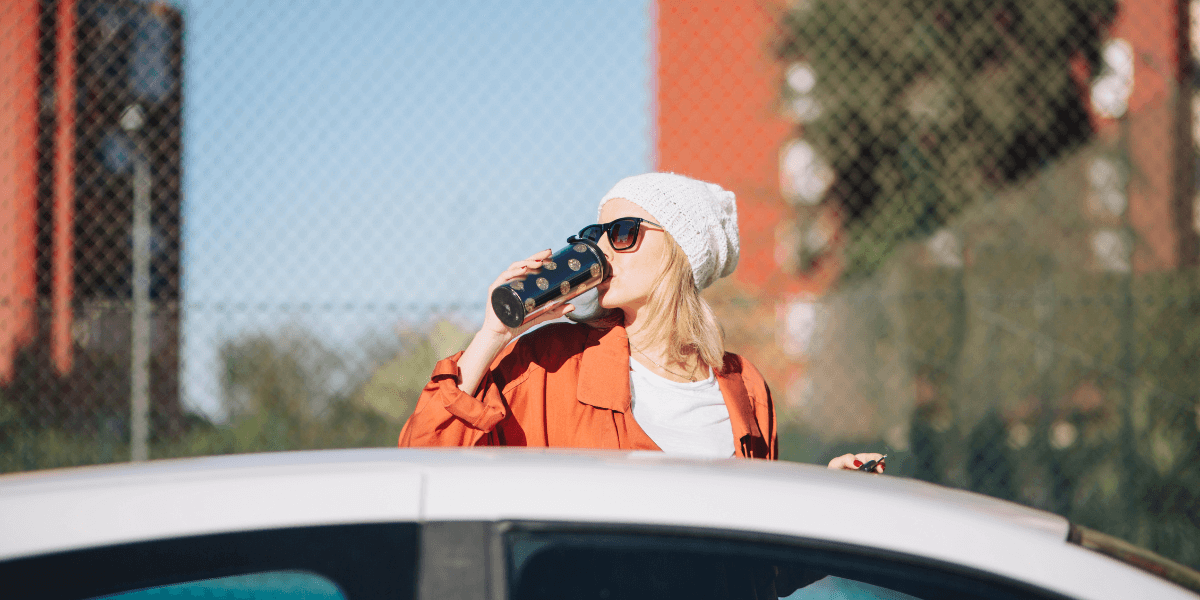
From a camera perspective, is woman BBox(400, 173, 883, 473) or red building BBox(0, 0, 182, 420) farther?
red building BBox(0, 0, 182, 420)

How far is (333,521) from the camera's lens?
0.85 m

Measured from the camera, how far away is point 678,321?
72.4 inches

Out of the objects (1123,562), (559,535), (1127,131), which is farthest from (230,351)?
(1127,131)

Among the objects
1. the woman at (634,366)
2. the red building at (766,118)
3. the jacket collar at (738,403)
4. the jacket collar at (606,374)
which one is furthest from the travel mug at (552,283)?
the red building at (766,118)

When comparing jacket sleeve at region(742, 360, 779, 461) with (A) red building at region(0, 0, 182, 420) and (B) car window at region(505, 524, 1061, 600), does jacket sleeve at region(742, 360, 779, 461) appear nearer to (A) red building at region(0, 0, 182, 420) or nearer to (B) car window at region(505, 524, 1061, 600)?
(B) car window at region(505, 524, 1061, 600)

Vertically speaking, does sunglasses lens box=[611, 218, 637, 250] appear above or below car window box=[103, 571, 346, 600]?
above

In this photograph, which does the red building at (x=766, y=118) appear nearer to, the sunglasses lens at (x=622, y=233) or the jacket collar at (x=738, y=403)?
the jacket collar at (x=738, y=403)

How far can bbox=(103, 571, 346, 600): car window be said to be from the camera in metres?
0.85

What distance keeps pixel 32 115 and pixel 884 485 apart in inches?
191

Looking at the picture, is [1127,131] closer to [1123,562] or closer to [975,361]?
[975,361]

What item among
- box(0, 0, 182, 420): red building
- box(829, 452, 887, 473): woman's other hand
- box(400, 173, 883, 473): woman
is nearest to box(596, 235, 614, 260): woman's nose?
box(400, 173, 883, 473): woman

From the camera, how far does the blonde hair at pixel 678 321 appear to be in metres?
1.83

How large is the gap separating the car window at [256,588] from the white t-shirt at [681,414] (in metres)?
0.94

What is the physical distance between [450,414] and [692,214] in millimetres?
738
